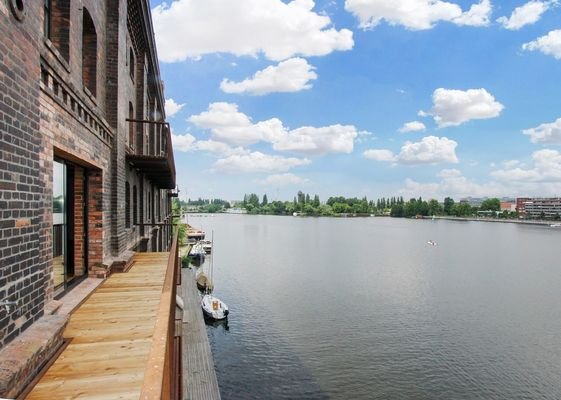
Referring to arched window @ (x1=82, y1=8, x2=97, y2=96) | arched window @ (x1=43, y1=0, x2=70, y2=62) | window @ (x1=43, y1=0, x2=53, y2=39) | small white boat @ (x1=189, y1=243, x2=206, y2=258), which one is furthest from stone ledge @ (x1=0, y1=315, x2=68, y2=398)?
small white boat @ (x1=189, y1=243, x2=206, y2=258)

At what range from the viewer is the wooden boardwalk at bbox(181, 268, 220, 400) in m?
13.0

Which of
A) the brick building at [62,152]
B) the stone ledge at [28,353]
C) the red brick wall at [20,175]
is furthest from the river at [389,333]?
the red brick wall at [20,175]

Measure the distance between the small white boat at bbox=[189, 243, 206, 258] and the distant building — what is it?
6653 inches

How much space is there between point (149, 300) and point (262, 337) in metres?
17.5

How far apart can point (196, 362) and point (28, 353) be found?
12719mm

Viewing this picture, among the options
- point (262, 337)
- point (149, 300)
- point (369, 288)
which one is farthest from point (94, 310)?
point (369, 288)

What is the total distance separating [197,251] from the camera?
170 feet

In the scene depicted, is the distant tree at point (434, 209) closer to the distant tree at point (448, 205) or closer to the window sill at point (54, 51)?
the distant tree at point (448, 205)

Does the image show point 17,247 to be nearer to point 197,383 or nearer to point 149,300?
point 149,300

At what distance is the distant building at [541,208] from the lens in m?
172

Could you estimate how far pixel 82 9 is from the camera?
680 centimetres

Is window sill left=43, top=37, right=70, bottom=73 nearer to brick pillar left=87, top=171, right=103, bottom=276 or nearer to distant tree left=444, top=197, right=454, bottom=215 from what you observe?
brick pillar left=87, top=171, right=103, bottom=276

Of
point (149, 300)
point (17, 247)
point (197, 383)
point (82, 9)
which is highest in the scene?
point (82, 9)

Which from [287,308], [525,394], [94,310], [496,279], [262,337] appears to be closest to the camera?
[94,310]
